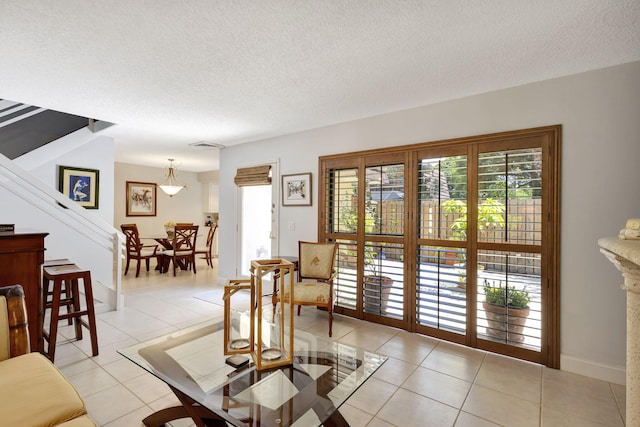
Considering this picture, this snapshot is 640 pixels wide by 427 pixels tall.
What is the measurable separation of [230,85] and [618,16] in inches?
103

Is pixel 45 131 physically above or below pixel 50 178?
above

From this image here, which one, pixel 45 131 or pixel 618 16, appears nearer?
pixel 618 16

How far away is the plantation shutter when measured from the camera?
4.54 meters

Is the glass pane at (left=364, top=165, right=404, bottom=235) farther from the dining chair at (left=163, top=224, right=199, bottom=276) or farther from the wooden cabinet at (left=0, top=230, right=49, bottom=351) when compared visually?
the dining chair at (left=163, top=224, right=199, bottom=276)

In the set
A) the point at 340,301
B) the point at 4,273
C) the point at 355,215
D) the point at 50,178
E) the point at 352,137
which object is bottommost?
the point at 340,301

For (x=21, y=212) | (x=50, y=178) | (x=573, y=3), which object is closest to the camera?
(x=573, y=3)

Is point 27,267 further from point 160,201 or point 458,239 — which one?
point 160,201

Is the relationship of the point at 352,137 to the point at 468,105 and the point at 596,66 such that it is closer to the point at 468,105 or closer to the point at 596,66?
the point at 468,105

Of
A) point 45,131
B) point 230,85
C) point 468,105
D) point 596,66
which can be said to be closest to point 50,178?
point 45,131

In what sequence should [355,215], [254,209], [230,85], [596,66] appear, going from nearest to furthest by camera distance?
[596,66], [230,85], [355,215], [254,209]

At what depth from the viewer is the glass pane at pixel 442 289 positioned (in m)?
2.92

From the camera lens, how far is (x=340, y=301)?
3736 mm

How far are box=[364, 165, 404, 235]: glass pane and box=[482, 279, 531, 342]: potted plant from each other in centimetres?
99

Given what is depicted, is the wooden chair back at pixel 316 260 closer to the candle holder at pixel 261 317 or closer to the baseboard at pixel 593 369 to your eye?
the candle holder at pixel 261 317
